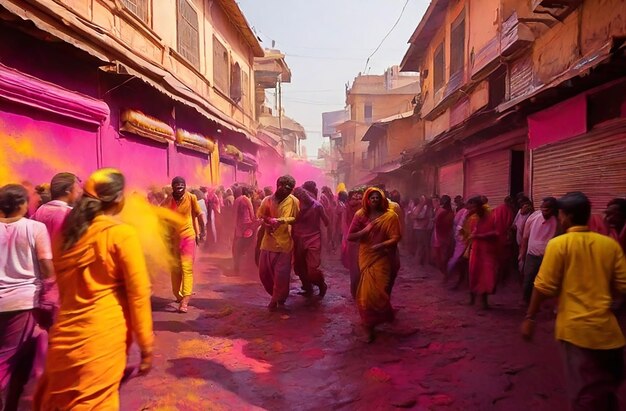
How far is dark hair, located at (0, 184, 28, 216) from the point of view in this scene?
304 cm

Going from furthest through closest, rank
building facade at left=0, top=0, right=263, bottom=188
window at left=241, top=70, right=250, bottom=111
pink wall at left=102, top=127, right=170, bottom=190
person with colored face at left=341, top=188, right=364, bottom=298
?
window at left=241, top=70, right=250, bottom=111
pink wall at left=102, top=127, right=170, bottom=190
person with colored face at left=341, top=188, right=364, bottom=298
building facade at left=0, top=0, right=263, bottom=188

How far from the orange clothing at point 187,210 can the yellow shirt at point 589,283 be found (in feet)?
16.0

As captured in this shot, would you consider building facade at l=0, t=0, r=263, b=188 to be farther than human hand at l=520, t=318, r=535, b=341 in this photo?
Yes

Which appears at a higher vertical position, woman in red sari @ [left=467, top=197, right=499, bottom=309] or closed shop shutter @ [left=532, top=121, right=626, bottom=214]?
closed shop shutter @ [left=532, top=121, right=626, bottom=214]

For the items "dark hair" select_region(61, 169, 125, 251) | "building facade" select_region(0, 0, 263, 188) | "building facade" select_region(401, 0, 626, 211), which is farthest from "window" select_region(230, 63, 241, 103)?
"dark hair" select_region(61, 169, 125, 251)

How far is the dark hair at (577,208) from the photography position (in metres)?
2.86

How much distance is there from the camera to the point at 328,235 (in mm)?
13094

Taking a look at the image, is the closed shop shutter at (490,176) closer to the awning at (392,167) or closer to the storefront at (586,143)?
the storefront at (586,143)

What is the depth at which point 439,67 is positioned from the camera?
55.6ft

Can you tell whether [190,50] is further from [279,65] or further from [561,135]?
[279,65]

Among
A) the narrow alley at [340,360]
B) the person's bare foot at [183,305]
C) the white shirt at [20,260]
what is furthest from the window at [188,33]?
the white shirt at [20,260]

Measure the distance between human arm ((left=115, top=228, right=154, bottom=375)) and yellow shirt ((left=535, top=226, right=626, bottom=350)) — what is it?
259 cm

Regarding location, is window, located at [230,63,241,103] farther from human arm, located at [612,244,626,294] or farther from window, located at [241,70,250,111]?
human arm, located at [612,244,626,294]

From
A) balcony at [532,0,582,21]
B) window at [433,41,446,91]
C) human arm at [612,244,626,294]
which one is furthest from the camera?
window at [433,41,446,91]
